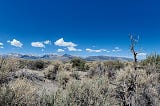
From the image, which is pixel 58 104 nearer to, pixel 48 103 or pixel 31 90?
pixel 48 103

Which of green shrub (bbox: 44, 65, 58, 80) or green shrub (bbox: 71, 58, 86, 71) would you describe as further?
green shrub (bbox: 71, 58, 86, 71)

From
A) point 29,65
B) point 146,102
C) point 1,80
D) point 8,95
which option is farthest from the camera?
point 29,65

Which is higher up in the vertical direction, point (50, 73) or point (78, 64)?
point (78, 64)

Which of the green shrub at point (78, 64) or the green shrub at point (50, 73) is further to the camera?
the green shrub at point (78, 64)

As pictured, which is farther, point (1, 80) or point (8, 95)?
point (1, 80)

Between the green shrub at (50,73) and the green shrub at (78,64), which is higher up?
the green shrub at (78,64)

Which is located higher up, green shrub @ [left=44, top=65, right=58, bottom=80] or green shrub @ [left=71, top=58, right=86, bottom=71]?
green shrub @ [left=71, top=58, right=86, bottom=71]

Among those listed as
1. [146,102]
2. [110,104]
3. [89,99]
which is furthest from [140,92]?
[89,99]

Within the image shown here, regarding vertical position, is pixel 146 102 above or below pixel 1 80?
below

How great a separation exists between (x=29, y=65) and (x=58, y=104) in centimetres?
2781

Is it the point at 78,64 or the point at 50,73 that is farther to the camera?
the point at 78,64

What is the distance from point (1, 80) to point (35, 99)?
3690 mm

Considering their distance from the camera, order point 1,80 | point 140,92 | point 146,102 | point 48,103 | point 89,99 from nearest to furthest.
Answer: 1. point 48,103
2. point 89,99
3. point 1,80
4. point 146,102
5. point 140,92

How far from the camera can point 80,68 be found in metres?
35.7
